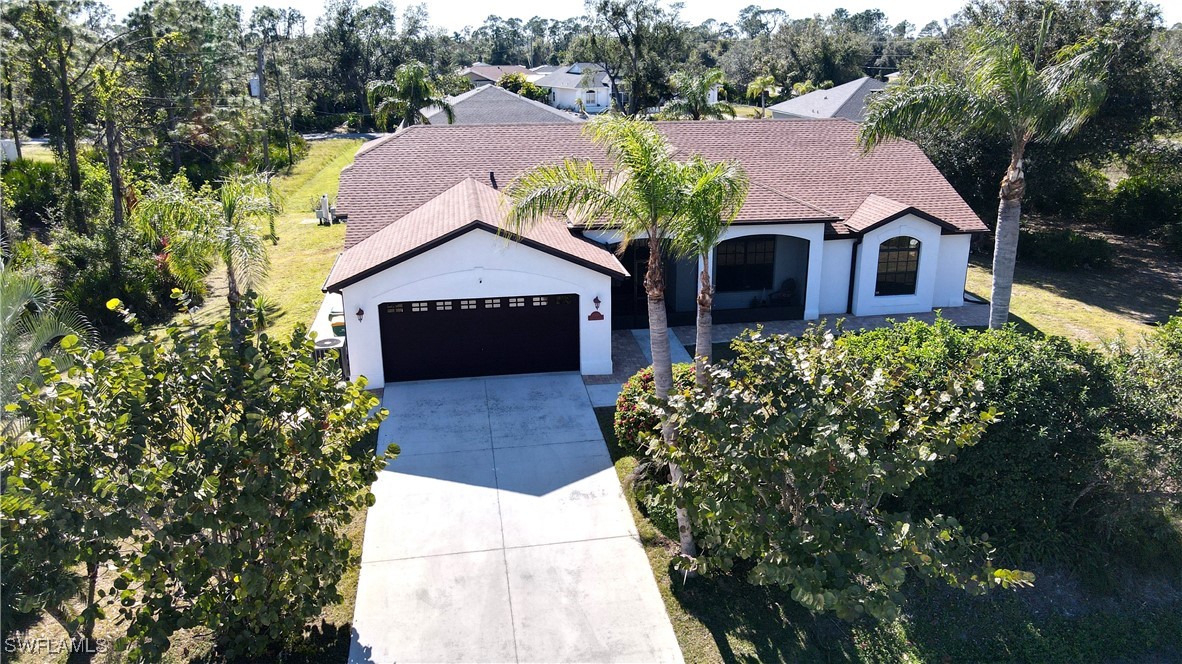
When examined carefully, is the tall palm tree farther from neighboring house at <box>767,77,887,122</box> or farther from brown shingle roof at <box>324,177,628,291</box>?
neighboring house at <box>767,77,887,122</box>

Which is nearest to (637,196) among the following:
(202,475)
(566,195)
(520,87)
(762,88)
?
(566,195)

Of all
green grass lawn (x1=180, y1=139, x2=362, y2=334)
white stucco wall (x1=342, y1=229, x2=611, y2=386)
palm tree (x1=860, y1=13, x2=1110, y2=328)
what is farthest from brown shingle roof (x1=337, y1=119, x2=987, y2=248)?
palm tree (x1=860, y1=13, x2=1110, y2=328)

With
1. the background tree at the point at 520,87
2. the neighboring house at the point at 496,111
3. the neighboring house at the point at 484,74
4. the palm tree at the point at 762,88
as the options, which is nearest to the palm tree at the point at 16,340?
the neighboring house at the point at 496,111

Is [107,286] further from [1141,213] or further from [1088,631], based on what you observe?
[1141,213]

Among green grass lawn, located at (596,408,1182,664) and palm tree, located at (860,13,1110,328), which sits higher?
palm tree, located at (860,13,1110,328)

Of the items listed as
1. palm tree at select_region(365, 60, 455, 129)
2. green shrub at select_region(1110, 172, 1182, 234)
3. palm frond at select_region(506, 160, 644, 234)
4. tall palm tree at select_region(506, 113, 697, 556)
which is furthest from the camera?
palm tree at select_region(365, 60, 455, 129)

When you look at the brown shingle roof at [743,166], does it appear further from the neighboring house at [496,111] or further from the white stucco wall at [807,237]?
the neighboring house at [496,111]

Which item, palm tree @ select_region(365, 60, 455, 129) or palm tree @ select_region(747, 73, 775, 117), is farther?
palm tree @ select_region(747, 73, 775, 117)
